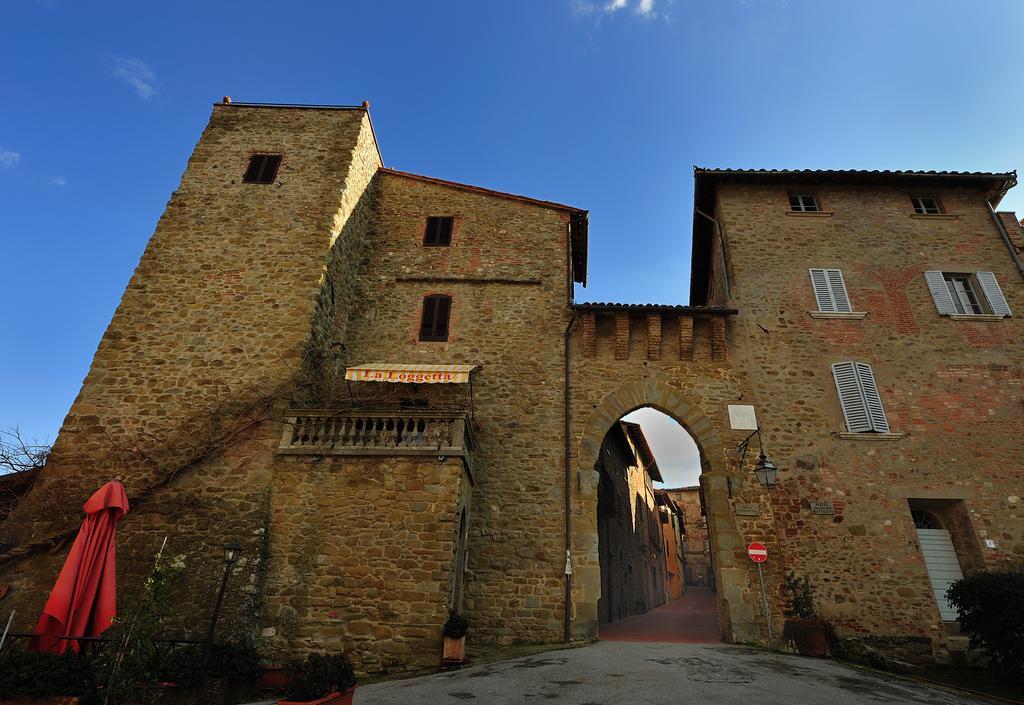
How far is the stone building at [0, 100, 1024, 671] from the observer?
9.47 m

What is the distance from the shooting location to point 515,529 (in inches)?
452

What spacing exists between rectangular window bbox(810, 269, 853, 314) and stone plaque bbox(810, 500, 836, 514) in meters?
5.14

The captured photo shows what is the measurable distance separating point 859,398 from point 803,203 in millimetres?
6487

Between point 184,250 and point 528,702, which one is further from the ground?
point 184,250

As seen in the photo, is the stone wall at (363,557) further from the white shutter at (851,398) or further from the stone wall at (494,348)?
the white shutter at (851,398)

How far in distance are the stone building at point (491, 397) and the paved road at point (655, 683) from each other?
5.01ft

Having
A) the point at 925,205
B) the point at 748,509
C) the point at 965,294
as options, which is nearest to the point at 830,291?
the point at 965,294

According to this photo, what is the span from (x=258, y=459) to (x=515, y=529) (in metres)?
5.53

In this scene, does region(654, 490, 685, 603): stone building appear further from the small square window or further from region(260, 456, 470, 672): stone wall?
region(260, 456, 470, 672): stone wall

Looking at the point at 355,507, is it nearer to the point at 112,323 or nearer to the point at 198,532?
the point at 198,532

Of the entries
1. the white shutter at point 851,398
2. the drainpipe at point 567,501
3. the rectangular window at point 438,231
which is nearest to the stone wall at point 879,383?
the white shutter at point 851,398

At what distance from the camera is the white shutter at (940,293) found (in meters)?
13.7

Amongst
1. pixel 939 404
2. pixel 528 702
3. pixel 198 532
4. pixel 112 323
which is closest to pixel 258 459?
pixel 198 532

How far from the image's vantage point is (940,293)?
45.7ft
